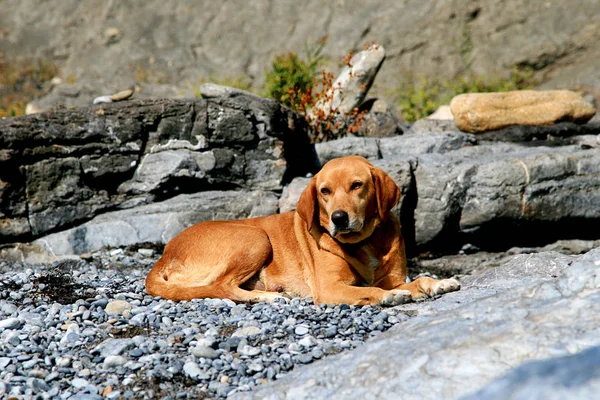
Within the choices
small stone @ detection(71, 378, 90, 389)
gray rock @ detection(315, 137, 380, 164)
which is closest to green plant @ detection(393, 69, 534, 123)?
gray rock @ detection(315, 137, 380, 164)

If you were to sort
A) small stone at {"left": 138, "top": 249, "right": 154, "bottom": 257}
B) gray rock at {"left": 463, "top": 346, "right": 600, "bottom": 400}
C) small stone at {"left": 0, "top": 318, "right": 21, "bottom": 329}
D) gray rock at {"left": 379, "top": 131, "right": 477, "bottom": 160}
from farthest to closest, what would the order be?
gray rock at {"left": 379, "top": 131, "right": 477, "bottom": 160} → small stone at {"left": 138, "top": 249, "right": 154, "bottom": 257} → small stone at {"left": 0, "top": 318, "right": 21, "bottom": 329} → gray rock at {"left": 463, "top": 346, "right": 600, "bottom": 400}

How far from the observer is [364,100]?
12359 mm

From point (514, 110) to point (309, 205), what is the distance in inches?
233

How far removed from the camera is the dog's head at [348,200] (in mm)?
6156

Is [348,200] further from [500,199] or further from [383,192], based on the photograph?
[500,199]

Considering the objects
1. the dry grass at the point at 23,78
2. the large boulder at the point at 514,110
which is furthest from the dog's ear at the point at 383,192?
the dry grass at the point at 23,78

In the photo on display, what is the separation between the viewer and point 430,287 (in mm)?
5914

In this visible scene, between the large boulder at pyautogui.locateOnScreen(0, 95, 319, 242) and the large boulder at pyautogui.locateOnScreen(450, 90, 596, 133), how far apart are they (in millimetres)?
3214

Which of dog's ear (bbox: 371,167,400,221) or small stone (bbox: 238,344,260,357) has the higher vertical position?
dog's ear (bbox: 371,167,400,221)

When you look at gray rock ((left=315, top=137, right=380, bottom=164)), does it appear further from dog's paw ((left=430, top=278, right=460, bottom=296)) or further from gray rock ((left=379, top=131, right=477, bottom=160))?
dog's paw ((left=430, top=278, right=460, bottom=296))

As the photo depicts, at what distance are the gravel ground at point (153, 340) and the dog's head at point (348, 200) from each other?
2.59 feet

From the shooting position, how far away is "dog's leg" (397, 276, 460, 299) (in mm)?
5875

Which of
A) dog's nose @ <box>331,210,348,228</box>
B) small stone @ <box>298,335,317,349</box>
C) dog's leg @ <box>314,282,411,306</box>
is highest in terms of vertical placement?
dog's nose @ <box>331,210,348,228</box>

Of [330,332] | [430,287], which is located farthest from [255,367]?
[430,287]
